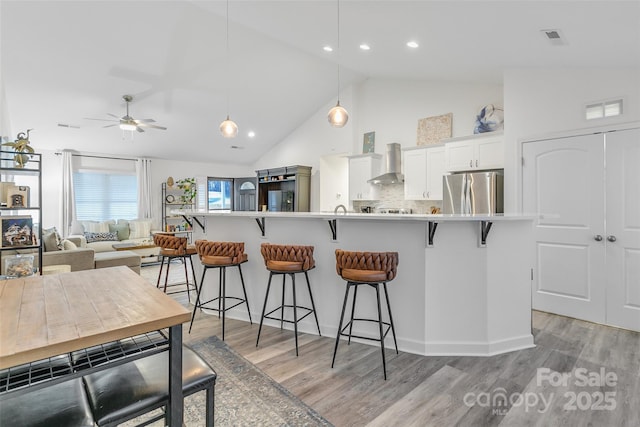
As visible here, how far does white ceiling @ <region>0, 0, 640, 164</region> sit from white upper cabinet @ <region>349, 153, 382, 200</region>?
1530 millimetres

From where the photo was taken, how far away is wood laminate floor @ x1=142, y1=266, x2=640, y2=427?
1951 mm

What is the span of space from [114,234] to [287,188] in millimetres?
3963

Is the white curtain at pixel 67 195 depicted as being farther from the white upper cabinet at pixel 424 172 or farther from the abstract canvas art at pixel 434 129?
the abstract canvas art at pixel 434 129

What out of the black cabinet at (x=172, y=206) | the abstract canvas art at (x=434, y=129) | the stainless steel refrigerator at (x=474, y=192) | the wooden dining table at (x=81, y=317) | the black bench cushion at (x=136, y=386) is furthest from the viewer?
the black cabinet at (x=172, y=206)

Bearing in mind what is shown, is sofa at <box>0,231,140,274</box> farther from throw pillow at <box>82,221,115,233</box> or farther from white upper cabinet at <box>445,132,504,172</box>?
white upper cabinet at <box>445,132,504,172</box>

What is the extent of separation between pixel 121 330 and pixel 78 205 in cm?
803

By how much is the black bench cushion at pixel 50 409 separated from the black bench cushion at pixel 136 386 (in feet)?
0.12

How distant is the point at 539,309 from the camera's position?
12.9 feet

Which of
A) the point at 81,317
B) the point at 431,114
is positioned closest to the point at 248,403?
the point at 81,317

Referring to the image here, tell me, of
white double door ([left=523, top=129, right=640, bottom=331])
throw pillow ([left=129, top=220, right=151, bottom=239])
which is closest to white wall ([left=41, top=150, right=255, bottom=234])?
throw pillow ([left=129, top=220, right=151, bottom=239])

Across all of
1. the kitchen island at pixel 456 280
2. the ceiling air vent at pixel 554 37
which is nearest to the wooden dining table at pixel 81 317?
the kitchen island at pixel 456 280

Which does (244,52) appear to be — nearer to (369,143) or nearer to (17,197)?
(369,143)

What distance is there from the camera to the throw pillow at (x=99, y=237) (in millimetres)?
6952

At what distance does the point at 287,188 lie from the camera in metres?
7.86
